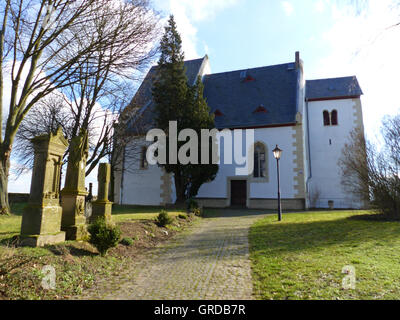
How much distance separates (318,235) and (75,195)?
714 cm

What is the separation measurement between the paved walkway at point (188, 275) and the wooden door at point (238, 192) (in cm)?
1299

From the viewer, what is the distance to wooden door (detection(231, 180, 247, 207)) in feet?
67.7

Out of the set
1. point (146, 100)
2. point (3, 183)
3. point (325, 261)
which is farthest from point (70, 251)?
point (146, 100)

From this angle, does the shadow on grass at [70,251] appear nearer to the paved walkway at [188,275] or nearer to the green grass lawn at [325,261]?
the paved walkway at [188,275]

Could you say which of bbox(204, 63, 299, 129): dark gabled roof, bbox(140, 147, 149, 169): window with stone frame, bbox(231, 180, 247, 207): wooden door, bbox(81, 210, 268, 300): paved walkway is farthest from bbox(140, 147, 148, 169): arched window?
bbox(81, 210, 268, 300): paved walkway

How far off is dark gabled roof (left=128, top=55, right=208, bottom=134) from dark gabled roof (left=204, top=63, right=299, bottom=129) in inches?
63.3

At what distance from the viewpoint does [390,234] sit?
7773 millimetres

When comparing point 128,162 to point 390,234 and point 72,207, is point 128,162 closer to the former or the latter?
point 72,207

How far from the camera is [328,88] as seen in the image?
2461 cm

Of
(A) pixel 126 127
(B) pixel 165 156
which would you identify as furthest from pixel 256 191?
(A) pixel 126 127

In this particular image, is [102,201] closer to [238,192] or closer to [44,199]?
[44,199]

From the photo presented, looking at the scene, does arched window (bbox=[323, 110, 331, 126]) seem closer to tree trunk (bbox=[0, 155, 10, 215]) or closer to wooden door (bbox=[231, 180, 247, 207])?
wooden door (bbox=[231, 180, 247, 207])

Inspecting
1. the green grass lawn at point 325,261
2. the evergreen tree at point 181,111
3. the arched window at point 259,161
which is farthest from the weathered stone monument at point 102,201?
the arched window at point 259,161

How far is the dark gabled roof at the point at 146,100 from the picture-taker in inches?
664
